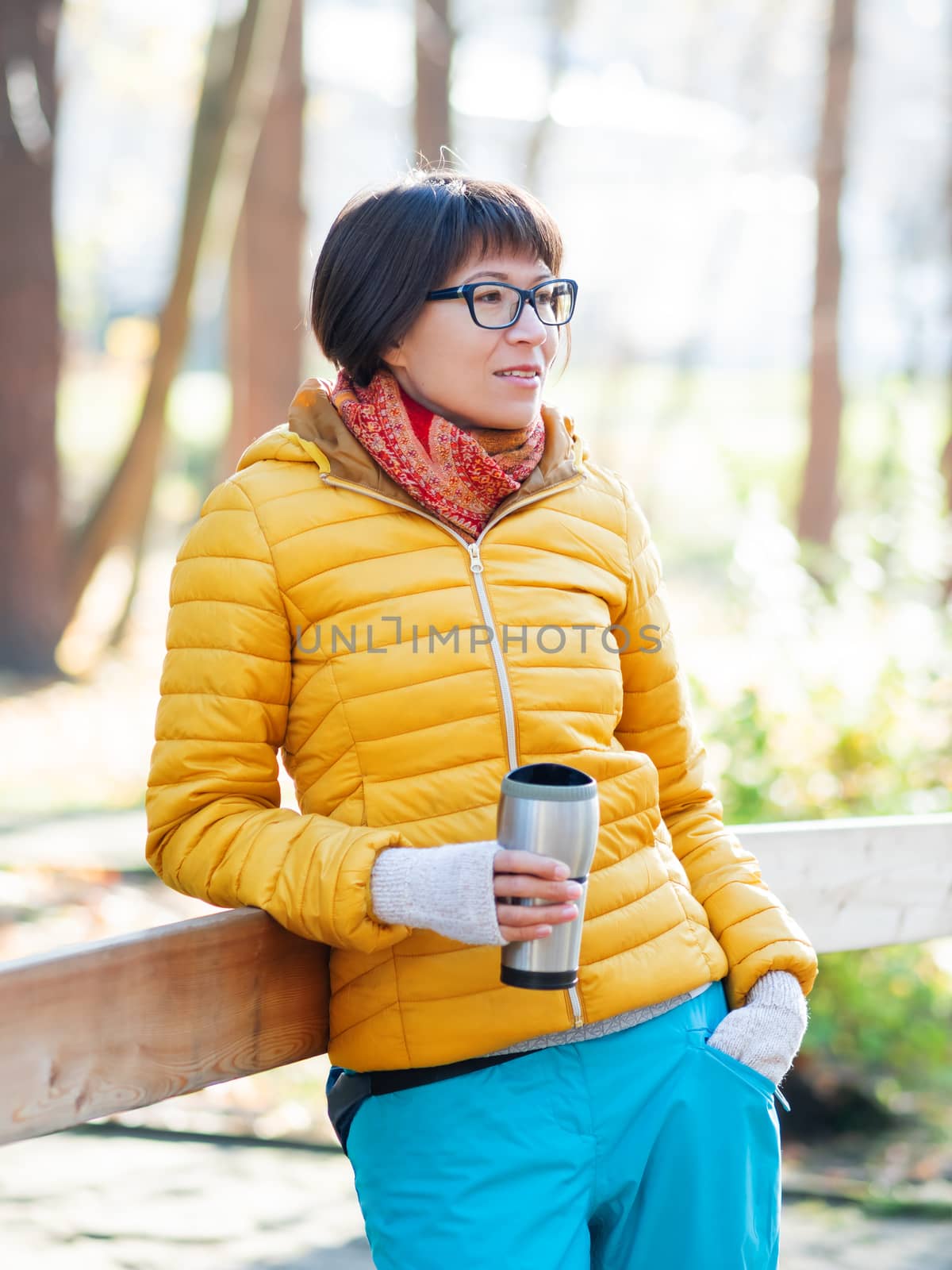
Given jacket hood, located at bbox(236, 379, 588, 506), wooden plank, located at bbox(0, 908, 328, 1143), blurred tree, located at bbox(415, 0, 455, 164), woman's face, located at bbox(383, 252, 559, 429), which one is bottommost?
wooden plank, located at bbox(0, 908, 328, 1143)

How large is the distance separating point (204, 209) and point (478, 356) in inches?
308

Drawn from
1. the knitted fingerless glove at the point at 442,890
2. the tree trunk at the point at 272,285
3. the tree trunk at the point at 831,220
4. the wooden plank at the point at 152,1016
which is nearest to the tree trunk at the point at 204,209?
the tree trunk at the point at 272,285

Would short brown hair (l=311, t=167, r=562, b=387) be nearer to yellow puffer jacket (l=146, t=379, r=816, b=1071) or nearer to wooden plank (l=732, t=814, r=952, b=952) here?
yellow puffer jacket (l=146, t=379, r=816, b=1071)

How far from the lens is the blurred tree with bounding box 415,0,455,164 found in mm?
11109

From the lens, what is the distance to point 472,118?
61.4 ft

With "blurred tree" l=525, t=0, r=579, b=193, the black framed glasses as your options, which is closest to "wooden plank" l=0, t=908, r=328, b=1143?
the black framed glasses

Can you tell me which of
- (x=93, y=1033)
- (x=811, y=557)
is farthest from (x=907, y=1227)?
(x=811, y=557)

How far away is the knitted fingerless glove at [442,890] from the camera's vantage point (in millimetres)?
1625

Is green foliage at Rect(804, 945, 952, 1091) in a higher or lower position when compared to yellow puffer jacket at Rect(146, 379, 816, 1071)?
lower

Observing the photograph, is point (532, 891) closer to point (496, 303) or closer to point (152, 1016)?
point (152, 1016)

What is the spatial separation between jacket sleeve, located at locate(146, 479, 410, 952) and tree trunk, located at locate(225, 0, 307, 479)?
8.85 metres

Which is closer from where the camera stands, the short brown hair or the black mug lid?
the black mug lid

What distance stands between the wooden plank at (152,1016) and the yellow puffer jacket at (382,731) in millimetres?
62

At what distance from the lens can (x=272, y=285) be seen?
424 inches
